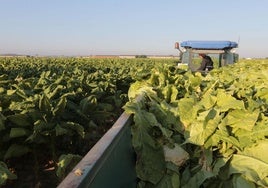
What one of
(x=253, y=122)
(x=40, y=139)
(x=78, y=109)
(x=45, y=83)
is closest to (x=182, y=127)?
(x=253, y=122)

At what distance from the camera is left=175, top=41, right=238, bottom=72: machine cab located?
526 inches

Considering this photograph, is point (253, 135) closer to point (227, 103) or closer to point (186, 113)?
point (227, 103)

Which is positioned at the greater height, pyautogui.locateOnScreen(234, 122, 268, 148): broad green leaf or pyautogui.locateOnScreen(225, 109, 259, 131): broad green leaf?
pyautogui.locateOnScreen(225, 109, 259, 131): broad green leaf

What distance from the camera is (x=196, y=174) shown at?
2.99 m

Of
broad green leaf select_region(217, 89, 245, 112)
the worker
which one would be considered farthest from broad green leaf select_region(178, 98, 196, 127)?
the worker

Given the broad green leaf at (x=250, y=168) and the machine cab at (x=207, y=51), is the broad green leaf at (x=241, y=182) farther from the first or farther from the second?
the machine cab at (x=207, y=51)

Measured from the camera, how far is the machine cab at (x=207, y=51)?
526 inches

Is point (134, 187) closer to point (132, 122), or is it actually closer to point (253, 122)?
point (132, 122)

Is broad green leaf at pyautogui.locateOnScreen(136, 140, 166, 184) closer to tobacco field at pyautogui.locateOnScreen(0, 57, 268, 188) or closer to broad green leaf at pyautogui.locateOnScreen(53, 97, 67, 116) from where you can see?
tobacco field at pyautogui.locateOnScreen(0, 57, 268, 188)

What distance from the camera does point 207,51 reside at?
44.1ft

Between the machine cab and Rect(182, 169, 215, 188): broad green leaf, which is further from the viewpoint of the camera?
the machine cab

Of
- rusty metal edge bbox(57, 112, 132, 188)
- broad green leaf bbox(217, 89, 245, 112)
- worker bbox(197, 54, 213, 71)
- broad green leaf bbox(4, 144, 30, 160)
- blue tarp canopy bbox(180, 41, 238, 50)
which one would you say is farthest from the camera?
blue tarp canopy bbox(180, 41, 238, 50)

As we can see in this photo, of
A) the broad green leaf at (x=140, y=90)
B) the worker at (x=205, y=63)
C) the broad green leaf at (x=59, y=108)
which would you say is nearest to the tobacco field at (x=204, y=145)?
the broad green leaf at (x=140, y=90)

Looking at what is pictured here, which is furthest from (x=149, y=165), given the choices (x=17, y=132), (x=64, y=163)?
(x=17, y=132)
